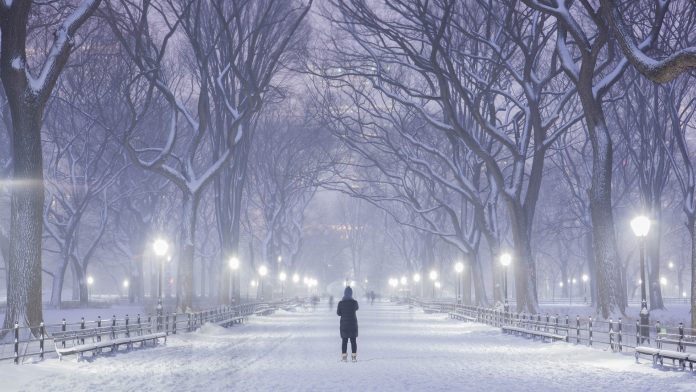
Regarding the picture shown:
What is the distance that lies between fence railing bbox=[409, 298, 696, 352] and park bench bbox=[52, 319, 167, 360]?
11749 mm

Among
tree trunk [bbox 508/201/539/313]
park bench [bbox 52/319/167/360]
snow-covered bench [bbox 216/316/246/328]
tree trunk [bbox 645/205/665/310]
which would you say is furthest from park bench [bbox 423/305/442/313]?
park bench [bbox 52/319/167/360]

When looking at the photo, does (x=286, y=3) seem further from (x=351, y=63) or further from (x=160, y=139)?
(x=160, y=139)

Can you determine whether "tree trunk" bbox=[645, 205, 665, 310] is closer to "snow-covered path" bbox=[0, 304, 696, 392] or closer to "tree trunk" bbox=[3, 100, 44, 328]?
"snow-covered path" bbox=[0, 304, 696, 392]

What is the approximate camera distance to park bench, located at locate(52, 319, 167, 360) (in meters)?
21.0

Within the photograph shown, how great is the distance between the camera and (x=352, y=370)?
1858 centimetres

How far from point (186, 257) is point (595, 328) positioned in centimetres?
1564

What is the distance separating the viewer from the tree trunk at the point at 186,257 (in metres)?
34.5

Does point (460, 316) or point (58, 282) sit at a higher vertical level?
point (58, 282)

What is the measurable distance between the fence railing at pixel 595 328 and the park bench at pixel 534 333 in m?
0.21

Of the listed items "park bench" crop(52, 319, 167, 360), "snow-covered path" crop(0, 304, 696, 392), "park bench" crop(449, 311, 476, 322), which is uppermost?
"park bench" crop(52, 319, 167, 360)

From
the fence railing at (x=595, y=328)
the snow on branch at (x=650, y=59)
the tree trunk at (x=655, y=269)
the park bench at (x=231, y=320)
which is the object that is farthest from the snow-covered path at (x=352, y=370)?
the tree trunk at (x=655, y=269)

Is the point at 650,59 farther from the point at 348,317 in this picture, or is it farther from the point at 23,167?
the point at 23,167

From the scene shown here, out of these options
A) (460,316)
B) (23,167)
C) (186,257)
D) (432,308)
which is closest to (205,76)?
(186,257)

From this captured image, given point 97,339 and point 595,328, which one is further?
point 595,328
